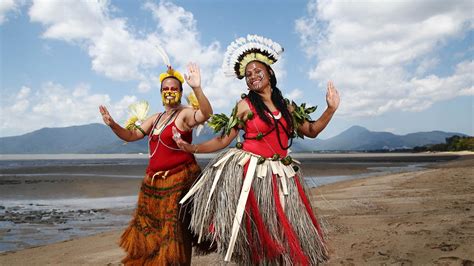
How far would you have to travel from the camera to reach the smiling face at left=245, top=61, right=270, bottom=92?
3.57 meters

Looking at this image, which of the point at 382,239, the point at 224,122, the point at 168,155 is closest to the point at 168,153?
the point at 168,155

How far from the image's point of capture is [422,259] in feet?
14.8

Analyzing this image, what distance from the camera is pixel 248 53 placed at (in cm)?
363

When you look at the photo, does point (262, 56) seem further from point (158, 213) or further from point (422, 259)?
point (422, 259)

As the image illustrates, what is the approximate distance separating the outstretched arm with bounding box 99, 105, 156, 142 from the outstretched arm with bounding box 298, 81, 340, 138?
1466 millimetres

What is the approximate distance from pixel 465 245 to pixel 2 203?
12.1 metres

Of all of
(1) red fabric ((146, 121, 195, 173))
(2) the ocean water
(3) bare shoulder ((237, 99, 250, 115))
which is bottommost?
(2) the ocean water

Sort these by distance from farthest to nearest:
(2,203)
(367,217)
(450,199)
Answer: (2,203), (450,199), (367,217)

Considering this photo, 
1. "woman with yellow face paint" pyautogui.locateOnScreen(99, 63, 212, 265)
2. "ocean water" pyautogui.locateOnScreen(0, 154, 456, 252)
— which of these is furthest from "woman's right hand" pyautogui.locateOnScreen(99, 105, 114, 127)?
"ocean water" pyautogui.locateOnScreen(0, 154, 456, 252)

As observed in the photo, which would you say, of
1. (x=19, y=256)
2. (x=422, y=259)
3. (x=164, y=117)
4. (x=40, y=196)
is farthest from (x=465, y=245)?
(x=40, y=196)

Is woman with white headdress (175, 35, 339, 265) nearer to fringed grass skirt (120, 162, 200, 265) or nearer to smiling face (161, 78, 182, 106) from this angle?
fringed grass skirt (120, 162, 200, 265)

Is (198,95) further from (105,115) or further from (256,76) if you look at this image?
(105,115)

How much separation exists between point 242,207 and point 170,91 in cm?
133

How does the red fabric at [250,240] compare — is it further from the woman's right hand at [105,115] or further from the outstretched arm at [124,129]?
the woman's right hand at [105,115]
